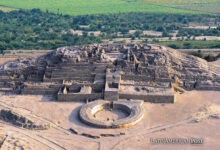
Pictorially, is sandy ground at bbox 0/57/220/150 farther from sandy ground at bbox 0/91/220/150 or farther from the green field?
the green field

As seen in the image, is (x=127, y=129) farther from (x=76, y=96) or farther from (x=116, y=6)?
(x=116, y=6)

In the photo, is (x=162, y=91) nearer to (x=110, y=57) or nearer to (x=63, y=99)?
(x=110, y=57)

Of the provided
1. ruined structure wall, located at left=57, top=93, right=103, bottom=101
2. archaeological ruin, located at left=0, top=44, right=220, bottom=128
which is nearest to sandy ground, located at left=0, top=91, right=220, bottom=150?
ruined structure wall, located at left=57, top=93, right=103, bottom=101

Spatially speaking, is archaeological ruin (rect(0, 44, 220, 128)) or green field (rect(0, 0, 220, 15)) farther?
green field (rect(0, 0, 220, 15))

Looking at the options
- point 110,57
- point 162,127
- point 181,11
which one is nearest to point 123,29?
point 181,11

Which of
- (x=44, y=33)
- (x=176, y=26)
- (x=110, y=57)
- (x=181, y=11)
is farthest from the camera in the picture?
(x=181, y=11)
